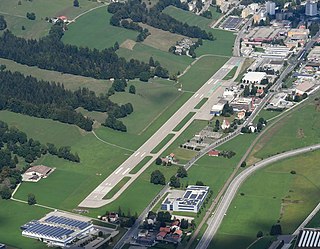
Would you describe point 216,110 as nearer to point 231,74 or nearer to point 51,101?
point 231,74

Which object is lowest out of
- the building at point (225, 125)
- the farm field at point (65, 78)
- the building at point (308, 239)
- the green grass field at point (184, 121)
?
the farm field at point (65, 78)

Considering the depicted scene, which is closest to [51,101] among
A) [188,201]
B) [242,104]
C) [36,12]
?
[242,104]

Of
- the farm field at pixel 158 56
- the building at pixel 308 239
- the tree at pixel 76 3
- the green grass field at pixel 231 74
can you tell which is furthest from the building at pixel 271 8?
the building at pixel 308 239

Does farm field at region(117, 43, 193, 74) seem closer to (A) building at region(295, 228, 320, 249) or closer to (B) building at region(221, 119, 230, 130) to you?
(B) building at region(221, 119, 230, 130)

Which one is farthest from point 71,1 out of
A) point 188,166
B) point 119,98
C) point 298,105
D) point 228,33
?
point 188,166

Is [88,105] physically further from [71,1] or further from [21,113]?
[71,1]

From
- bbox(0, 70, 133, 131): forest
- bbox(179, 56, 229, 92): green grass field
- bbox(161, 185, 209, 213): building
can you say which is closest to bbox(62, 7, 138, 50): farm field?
bbox(179, 56, 229, 92): green grass field

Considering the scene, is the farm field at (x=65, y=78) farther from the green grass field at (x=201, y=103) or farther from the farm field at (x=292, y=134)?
the farm field at (x=292, y=134)
